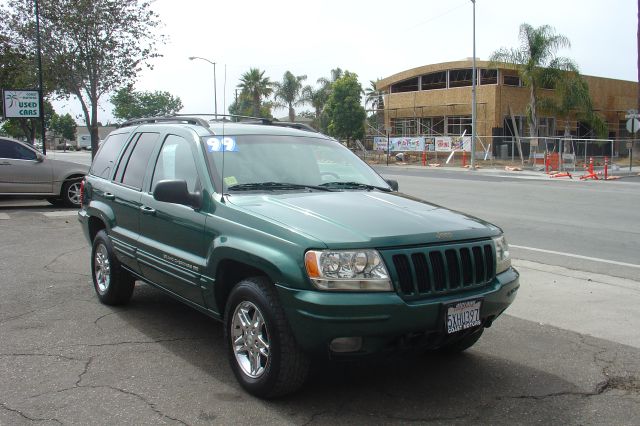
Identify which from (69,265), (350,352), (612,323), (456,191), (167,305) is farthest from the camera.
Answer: (456,191)

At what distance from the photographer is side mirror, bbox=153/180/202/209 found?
4309 millimetres

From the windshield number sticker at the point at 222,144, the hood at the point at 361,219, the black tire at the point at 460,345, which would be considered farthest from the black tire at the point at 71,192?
the black tire at the point at 460,345

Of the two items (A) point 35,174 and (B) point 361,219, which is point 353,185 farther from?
(A) point 35,174

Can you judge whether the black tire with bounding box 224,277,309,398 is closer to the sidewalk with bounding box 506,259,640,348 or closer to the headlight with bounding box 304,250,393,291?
the headlight with bounding box 304,250,393,291

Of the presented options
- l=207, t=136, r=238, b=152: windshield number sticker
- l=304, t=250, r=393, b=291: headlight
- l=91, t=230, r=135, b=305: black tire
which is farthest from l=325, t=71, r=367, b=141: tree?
l=304, t=250, r=393, b=291: headlight

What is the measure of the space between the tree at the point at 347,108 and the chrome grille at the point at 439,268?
48403 millimetres

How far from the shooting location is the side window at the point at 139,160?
5.45 metres

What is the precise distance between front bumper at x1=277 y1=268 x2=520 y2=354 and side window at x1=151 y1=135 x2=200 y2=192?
5.04 feet

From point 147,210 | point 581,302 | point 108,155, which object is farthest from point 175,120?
point 581,302

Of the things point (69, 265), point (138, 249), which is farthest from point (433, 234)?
point (69, 265)

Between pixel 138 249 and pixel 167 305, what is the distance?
1.09 metres

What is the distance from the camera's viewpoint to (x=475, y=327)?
3838mm

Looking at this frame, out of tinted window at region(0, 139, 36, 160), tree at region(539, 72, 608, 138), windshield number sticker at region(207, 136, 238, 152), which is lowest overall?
windshield number sticker at region(207, 136, 238, 152)

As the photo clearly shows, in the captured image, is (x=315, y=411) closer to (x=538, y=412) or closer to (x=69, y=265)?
(x=538, y=412)
